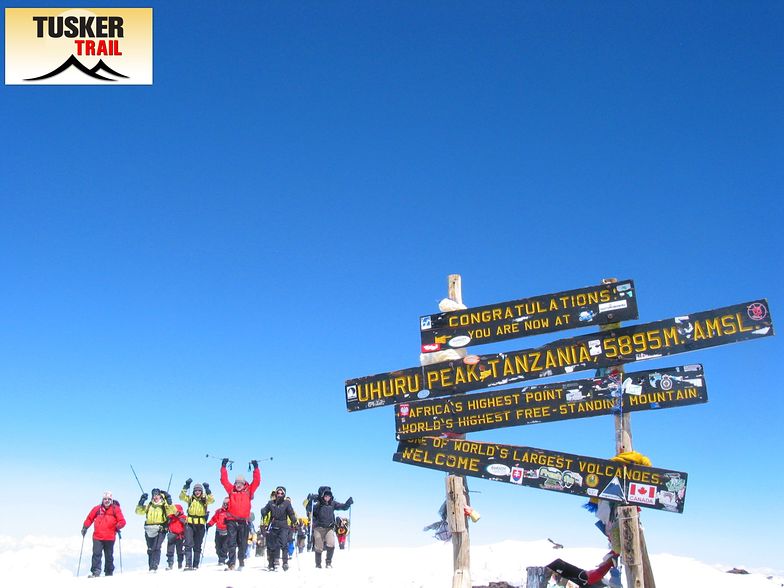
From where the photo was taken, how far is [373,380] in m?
9.55

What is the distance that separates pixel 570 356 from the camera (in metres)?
8.66

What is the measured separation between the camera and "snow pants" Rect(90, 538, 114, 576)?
14.2 metres

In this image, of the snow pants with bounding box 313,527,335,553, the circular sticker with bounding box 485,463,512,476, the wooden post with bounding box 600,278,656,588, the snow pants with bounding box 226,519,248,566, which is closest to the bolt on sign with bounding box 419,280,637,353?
the wooden post with bounding box 600,278,656,588

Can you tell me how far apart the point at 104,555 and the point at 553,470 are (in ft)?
36.1

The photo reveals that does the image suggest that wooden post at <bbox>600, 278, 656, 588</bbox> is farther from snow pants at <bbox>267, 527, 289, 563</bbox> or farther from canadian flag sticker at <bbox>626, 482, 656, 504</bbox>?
snow pants at <bbox>267, 527, 289, 563</bbox>

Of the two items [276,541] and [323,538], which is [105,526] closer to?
[276,541]

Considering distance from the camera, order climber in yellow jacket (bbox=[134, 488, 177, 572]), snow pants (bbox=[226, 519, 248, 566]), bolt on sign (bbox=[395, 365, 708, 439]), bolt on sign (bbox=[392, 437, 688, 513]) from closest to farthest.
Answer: bolt on sign (bbox=[392, 437, 688, 513])
bolt on sign (bbox=[395, 365, 708, 439])
snow pants (bbox=[226, 519, 248, 566])
climber in yellow jacket (bbox=[134, 488, 177, 572])

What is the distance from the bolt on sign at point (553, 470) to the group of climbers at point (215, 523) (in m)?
7.22

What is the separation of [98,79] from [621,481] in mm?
14196

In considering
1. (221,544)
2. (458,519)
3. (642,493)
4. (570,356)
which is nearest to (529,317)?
(570,356)

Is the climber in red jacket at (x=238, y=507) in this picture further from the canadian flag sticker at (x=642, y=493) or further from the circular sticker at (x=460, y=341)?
the canadian flag sticker at (x=642, y=493)

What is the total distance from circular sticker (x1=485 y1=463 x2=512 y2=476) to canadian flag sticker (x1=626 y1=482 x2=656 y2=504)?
Result: 59.6 inches

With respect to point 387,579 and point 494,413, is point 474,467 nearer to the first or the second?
point 494,413

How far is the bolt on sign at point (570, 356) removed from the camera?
792 cm
